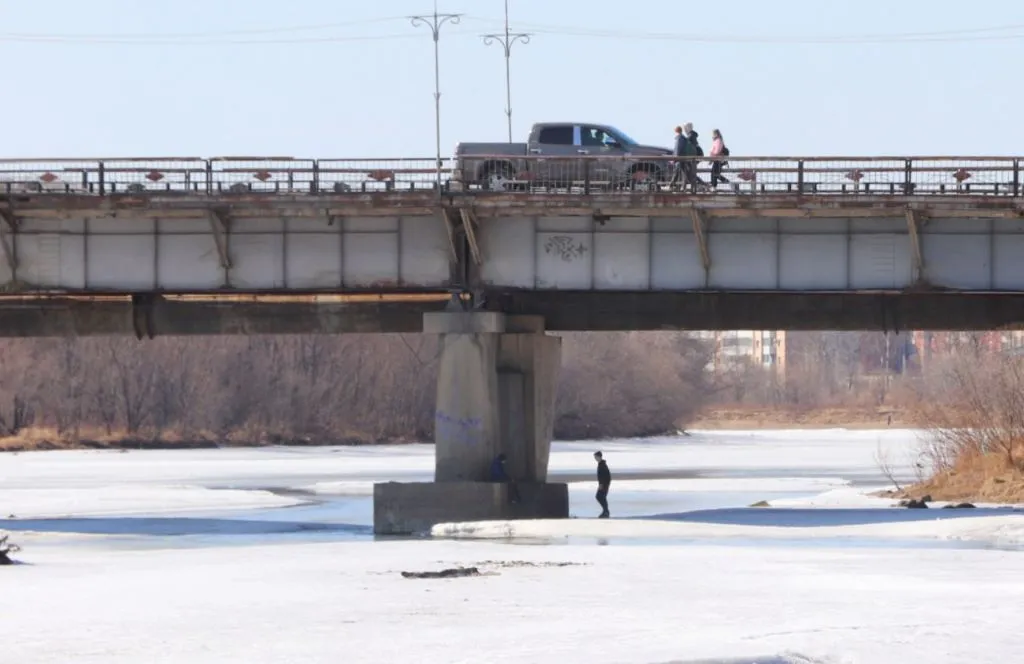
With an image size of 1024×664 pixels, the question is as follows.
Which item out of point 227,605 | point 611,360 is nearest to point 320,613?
point 227,605

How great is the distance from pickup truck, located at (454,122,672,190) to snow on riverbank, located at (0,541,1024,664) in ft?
43.1

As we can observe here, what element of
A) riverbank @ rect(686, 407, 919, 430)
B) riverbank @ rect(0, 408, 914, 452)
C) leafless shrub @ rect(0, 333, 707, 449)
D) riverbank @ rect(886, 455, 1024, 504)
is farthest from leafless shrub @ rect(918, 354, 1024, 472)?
riverbank @ rect(686, 407, 919, 430)

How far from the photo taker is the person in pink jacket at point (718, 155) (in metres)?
45.6

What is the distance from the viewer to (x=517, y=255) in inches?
1855

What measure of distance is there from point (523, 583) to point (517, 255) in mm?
18846

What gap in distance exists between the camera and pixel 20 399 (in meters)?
114

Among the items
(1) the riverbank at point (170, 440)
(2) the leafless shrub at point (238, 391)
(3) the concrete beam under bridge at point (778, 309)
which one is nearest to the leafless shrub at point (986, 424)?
(3) the concrete beam under bridge at point (778, 309)

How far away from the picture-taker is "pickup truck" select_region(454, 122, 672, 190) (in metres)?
46.5

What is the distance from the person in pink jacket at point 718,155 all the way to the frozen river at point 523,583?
25.7 ft

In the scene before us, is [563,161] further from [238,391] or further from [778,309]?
[238,391]

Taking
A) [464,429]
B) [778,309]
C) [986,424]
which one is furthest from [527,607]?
[986,424]

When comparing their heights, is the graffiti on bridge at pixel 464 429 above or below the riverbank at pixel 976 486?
above

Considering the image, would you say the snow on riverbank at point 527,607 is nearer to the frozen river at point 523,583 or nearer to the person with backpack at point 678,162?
the frozen river at point 523,583

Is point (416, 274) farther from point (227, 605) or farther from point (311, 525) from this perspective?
point (227, 605)
